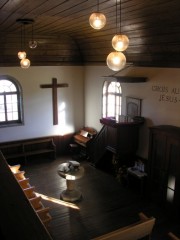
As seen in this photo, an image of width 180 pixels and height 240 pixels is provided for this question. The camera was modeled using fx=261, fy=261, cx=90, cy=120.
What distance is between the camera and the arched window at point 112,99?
9.13m

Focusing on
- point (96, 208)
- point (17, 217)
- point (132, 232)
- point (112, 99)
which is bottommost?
point (96, 208)

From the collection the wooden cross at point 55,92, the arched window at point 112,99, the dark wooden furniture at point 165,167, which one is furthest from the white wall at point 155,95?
the wooden cross at point 55,92

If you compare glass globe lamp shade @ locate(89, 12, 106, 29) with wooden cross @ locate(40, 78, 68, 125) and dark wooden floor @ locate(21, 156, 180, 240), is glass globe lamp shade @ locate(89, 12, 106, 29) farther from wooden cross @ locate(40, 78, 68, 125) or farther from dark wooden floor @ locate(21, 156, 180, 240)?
wooden cross @ locate(40, 78, 68, 125)

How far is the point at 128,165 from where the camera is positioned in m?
8.55

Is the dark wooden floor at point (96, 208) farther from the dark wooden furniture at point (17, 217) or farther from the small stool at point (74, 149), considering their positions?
the dark wooden furniture at point (17, 217)

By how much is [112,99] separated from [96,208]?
4127 millimetres

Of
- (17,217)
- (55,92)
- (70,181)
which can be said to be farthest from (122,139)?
(17,217)

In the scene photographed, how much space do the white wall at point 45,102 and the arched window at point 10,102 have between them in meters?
0.19

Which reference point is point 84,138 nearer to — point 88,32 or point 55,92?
point 55,92

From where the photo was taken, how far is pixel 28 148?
10.3 m

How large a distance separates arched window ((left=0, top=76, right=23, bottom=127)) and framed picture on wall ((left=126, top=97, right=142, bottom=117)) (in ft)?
13.4

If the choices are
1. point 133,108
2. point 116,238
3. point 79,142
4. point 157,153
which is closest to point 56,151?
point 79,142

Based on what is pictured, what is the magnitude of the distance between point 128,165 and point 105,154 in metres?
0.96

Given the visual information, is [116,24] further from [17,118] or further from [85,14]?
[17,118]
